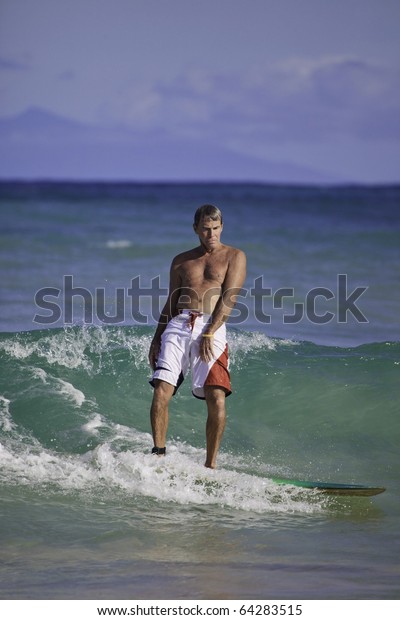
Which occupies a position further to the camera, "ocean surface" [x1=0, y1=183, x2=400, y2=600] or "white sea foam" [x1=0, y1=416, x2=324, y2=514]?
"white sea foam" [x1=0, y1=416, x2=324, y2=514]

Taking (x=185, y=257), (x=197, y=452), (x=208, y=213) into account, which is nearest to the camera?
(x=208, y=213)

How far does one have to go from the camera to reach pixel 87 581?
14.2 ft

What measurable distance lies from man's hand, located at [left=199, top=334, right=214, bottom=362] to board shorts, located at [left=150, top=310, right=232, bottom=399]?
0.11 feet

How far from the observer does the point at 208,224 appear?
18.7ft

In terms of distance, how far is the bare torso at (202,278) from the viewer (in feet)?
18.9

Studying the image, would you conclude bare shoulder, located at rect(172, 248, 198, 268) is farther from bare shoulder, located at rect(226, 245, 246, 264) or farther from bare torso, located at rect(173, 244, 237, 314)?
bare shoulder, located at rect(226, 245, 246, 264)

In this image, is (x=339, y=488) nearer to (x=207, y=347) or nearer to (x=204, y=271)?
(x=207, y=347)

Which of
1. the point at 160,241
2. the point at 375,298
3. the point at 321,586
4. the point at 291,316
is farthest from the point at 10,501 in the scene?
the point at 160,241

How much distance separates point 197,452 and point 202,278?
58.3 inches

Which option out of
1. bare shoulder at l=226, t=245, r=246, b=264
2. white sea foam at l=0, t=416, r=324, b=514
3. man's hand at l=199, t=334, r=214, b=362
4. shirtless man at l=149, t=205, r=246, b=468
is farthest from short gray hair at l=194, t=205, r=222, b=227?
white sea foam at l=0, t=416, r=324, b=514

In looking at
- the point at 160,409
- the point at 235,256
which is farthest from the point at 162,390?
the point at 235,256

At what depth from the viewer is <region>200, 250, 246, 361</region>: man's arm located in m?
5.70

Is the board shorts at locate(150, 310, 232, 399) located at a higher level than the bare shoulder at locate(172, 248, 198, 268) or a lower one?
lower

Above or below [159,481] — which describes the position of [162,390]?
above
